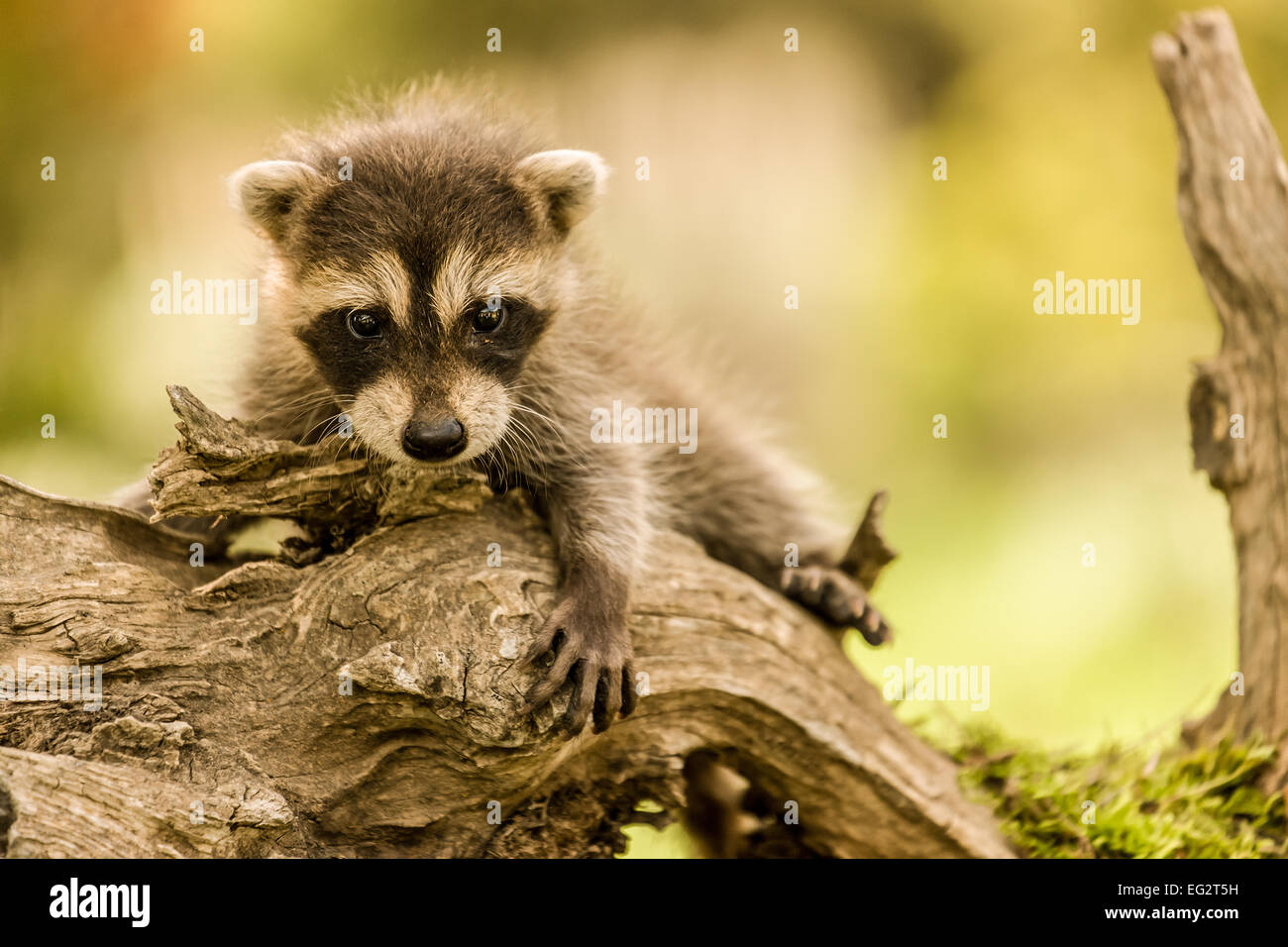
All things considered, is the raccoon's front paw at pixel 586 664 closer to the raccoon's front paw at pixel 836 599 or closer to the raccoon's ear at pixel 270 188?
the raccoon's front paw at pixel 836 599

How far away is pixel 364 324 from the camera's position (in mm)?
3596

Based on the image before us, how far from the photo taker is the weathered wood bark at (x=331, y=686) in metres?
3.10

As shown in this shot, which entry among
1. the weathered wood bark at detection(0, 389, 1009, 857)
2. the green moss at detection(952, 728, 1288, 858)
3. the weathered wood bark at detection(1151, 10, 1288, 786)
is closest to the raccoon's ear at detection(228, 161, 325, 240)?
the weathered wood bark at detection(0, 389, 1009, 857)

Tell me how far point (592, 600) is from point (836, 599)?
1286 millimetres

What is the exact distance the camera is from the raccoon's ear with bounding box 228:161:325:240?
3.70 metres

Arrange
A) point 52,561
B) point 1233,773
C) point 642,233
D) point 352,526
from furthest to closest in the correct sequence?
point 642,233, point 1233,773, point 352,526, point 52,561

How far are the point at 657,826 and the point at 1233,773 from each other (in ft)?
7.19

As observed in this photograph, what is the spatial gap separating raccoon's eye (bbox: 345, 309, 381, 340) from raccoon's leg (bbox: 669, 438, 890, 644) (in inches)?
63.1

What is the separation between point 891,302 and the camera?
322 inches

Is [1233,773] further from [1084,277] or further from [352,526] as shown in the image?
[1084,277]

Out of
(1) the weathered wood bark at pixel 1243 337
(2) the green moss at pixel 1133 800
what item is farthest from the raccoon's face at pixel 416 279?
(1) the weathered wood bark at pixel 1243 337

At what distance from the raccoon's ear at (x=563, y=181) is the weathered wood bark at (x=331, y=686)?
1061 millimetres

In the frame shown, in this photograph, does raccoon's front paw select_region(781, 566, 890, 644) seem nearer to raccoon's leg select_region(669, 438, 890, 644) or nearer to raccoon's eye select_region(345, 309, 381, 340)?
raccoon's leg select_region(669, 438, 890, 644)
